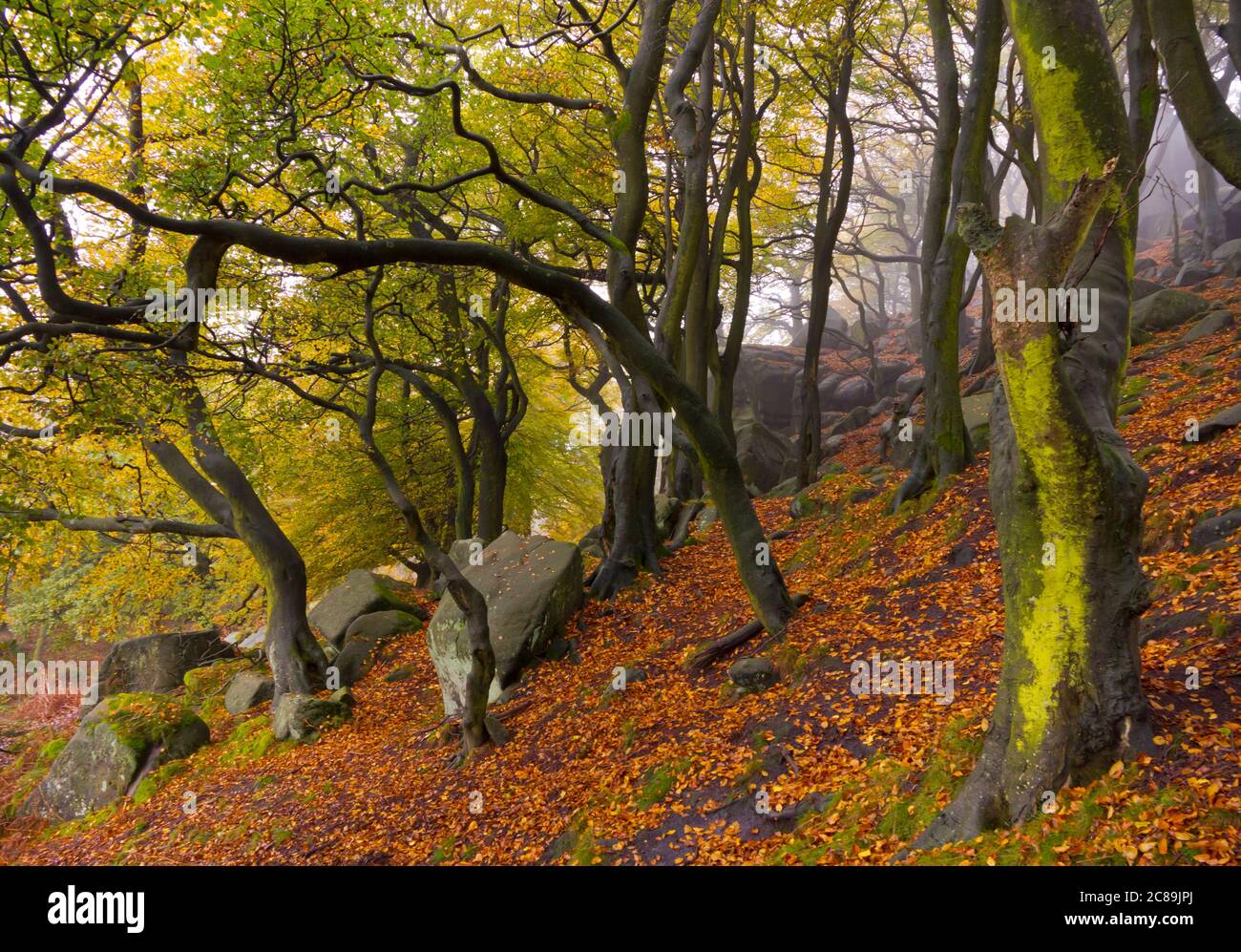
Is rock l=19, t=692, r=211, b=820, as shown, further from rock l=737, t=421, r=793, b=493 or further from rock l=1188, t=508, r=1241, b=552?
rock l=737, t=421, r=793, b=493

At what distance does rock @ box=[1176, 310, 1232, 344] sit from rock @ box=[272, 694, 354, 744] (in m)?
16.8

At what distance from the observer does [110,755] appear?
1145 centimetres

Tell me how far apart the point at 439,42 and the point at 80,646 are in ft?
92.6

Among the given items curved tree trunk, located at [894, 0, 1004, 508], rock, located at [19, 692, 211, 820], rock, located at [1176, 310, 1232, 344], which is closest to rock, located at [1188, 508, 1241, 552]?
curved tree trunk, located at [894, 0, 1004, 508]

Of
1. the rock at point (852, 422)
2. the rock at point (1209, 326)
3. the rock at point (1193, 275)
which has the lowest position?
the rock at point (852, 422)

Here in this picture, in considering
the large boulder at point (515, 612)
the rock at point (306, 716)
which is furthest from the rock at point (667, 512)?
the rock at point (306, 716)

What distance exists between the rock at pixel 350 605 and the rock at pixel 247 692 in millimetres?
1457

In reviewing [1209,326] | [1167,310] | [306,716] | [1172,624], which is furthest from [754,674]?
[1167,310]

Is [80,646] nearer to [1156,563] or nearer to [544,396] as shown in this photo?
[544,396]

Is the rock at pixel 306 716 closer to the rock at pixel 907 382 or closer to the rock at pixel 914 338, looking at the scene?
the rock at pixel 907 382

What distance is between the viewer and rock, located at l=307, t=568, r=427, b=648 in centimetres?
1477

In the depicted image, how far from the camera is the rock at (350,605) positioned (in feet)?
48.4

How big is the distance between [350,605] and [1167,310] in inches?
762
